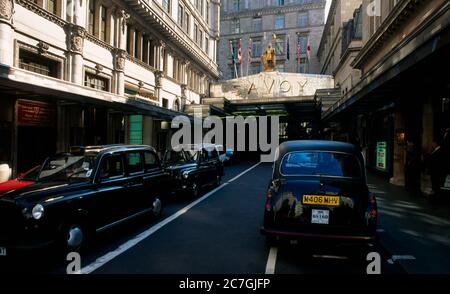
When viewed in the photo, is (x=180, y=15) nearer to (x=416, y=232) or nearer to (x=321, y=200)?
(x=416, y=232)

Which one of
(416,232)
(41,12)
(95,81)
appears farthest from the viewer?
(95,81)

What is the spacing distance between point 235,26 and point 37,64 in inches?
2501

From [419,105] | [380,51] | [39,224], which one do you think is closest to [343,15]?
[380,51]

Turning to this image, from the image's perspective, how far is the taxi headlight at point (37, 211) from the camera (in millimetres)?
4055

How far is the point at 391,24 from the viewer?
14.2 metres

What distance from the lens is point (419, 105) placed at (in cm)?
1101

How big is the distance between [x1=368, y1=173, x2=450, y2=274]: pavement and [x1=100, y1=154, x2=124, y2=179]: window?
5.35m

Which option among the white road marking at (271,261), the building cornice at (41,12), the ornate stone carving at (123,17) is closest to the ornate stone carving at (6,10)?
the building cornice at (41,12)

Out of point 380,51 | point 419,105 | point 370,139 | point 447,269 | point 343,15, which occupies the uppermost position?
point 343,15

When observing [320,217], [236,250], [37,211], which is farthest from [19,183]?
[320,217]

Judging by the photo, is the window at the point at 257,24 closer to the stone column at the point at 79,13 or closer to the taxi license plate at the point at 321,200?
the stone column at the point at 79,13

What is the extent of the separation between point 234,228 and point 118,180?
2.71 meters

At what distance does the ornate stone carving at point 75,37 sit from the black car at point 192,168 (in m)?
8.72

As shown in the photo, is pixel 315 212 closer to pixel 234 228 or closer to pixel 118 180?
pixel 234 228
